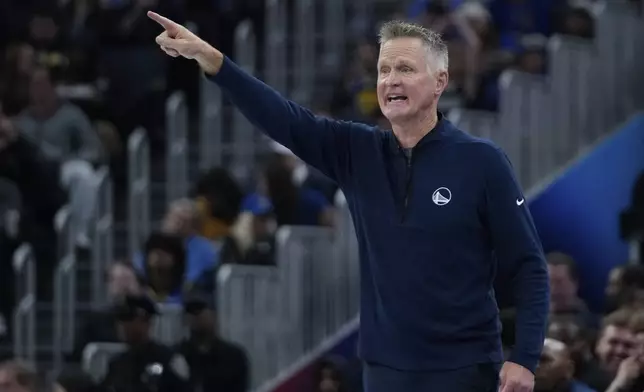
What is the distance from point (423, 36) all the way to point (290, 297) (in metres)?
5.67

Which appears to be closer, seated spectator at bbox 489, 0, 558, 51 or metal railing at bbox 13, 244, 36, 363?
metal railing at bbox 13, 244, 36, 363

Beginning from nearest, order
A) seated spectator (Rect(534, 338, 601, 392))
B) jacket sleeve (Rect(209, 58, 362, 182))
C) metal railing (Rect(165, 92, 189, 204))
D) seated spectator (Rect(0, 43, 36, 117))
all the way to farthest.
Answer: jacket sleeve (Rect(209, 58, 362, 182)), seated spectator (Rect(534, 338, 601, 392)), metal railing (Rect(165, 92, 189, 204)), seated spectator (Rect(0, 43, 36, 117))

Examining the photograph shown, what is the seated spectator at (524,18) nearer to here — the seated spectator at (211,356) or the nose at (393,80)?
the seated spectator at (211,356)

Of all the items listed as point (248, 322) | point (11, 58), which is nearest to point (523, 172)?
point (248, 322)

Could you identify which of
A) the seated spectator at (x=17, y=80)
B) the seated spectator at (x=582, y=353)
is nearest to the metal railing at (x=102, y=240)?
the seated spectator at (x=17, y=80)

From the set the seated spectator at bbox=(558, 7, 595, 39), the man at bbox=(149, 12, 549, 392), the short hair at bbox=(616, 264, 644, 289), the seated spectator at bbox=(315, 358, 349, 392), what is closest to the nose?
the man at bbox=(149, 12, 549, 392)

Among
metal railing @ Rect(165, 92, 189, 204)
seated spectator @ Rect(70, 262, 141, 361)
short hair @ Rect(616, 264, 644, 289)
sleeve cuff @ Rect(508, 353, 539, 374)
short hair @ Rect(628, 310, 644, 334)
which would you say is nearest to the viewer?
sleeve cuff @ Rect(508, 353, 539, 374)

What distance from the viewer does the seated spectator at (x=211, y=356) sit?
10.4 m

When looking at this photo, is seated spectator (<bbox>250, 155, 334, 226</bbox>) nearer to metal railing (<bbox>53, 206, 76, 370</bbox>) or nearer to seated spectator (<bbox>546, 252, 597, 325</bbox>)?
metal railing (<bbox>53, 206, 76, 370</bbox>)

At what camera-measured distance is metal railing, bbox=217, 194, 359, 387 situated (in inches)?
431

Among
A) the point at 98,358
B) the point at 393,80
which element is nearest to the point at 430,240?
the point at 393,80

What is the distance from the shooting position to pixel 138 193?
13.0 meters

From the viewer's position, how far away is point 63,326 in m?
12.4

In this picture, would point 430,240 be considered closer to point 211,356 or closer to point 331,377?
point 331,377
